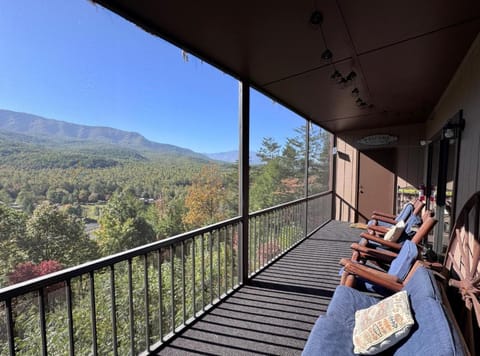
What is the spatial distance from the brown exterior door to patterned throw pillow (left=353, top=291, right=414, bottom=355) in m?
5.22

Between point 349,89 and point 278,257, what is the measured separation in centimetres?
254

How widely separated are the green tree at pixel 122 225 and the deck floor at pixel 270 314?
669cm

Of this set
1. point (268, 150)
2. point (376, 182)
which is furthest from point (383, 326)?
point (268, 150)

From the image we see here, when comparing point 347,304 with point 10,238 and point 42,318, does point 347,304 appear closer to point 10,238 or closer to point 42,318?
point 42,318

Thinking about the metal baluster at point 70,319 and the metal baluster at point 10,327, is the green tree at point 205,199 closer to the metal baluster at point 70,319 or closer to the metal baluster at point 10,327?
the metal baluster at point 70,319

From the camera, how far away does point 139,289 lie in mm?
6555

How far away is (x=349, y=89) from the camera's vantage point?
10.8ft

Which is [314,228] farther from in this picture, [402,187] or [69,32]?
[69,32]

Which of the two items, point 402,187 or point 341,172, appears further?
point 341,172

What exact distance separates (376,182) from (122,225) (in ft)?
25.6

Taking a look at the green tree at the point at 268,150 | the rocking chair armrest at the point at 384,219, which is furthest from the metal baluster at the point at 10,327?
the green tree at the point at 268,150

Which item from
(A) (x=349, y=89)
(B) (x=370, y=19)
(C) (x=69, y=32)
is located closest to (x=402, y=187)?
(A) (x=349, y=89)

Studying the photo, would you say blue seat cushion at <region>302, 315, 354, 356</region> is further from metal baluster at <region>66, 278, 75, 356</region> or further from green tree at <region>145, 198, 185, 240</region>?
green tree at <region>145, 198, 185, 240</region>

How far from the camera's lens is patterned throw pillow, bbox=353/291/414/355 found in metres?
1.20
